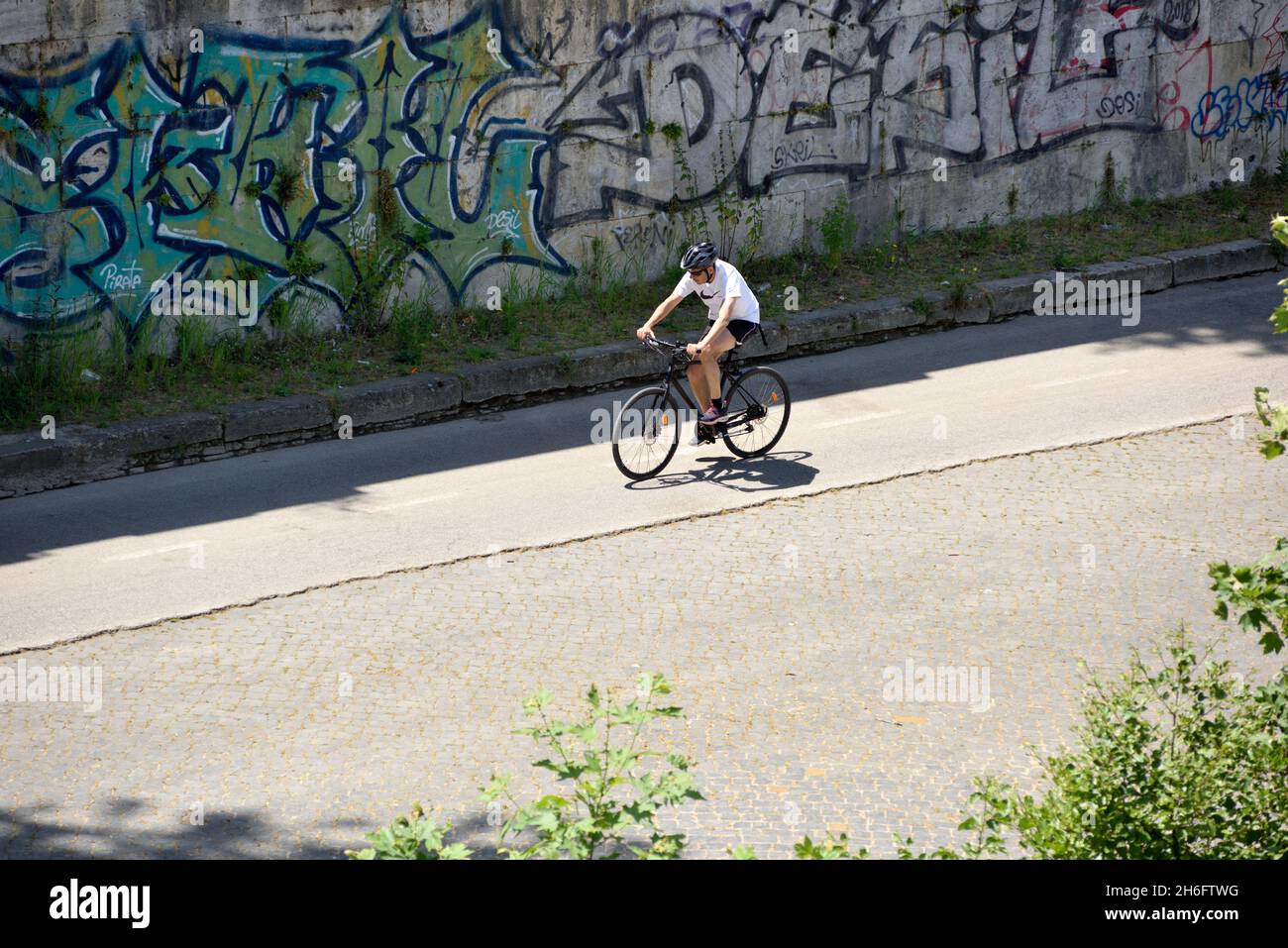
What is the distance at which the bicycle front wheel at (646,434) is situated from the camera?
10227mm

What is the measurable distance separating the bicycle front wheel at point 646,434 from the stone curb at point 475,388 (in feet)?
6.68

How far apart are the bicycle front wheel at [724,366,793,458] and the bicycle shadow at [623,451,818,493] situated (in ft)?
0.37

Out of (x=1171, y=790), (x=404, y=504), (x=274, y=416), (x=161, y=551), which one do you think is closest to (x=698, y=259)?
(x=404, y=504)

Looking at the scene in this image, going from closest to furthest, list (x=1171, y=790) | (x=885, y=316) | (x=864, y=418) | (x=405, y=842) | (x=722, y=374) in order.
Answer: (x=405, y=842), (x=1171, y=790), (x=722, y=374), (x=864, y=418), (x=885, y=316)

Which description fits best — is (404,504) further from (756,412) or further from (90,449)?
(756,412)

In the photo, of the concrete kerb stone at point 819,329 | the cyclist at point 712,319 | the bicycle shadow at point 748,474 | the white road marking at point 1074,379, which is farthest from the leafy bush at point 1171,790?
the concrete kerb stone at point 819,329

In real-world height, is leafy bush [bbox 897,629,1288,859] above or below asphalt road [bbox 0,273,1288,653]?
below

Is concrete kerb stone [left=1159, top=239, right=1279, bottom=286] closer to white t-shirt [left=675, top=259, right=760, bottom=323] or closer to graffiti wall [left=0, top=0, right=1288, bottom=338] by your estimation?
graffiti wall [left=0, top=0, right=1288, bottom=338]

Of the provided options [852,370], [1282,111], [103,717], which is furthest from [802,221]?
[103,717]

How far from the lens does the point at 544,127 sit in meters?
13.2

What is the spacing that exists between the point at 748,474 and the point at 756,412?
1.74ft

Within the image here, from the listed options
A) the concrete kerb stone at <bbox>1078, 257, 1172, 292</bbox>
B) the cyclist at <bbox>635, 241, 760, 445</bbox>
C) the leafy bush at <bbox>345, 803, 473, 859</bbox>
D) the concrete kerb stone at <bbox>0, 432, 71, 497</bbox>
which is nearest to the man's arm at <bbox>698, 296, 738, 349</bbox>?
the cyclist at <bbox>635, 241, 760, 445</bbox>

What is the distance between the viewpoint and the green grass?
37.1 feet
